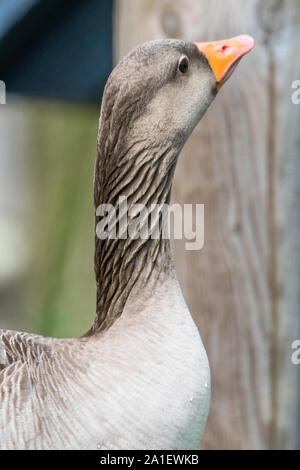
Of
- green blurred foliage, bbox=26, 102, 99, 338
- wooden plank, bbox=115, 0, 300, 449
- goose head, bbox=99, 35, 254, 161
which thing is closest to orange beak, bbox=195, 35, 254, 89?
goose head, bbox=99, 35, 254, 161

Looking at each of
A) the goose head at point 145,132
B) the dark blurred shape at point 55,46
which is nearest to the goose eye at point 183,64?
the goose head at point 145,132

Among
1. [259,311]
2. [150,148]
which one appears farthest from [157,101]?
[259,311]

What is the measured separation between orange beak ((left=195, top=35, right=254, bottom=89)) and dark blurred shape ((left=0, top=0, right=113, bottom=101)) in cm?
66

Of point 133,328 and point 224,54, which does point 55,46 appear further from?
point 133,328

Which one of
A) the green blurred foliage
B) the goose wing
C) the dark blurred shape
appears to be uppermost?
the dark blurred shape

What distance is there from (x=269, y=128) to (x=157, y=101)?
42 cm

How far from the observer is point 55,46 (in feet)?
5.14

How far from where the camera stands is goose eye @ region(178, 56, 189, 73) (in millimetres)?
878

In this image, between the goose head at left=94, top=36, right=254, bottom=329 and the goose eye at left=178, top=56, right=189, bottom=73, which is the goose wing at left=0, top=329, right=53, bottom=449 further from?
the goose eye at left=178, top=56, right=189, bottom=73

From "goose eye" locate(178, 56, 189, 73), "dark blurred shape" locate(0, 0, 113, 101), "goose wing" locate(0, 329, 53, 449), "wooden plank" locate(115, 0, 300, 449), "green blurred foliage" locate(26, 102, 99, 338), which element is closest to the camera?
"goose wing" locate(0, 329, 53, 449)

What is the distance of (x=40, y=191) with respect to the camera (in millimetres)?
2566

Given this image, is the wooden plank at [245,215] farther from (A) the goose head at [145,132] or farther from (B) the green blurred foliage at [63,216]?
(B) the green blurred foliage at [63,216]

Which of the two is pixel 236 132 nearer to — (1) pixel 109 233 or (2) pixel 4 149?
(1) pixel 109 233

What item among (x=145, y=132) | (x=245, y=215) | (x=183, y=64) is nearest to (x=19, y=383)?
(x=145, y=132)
